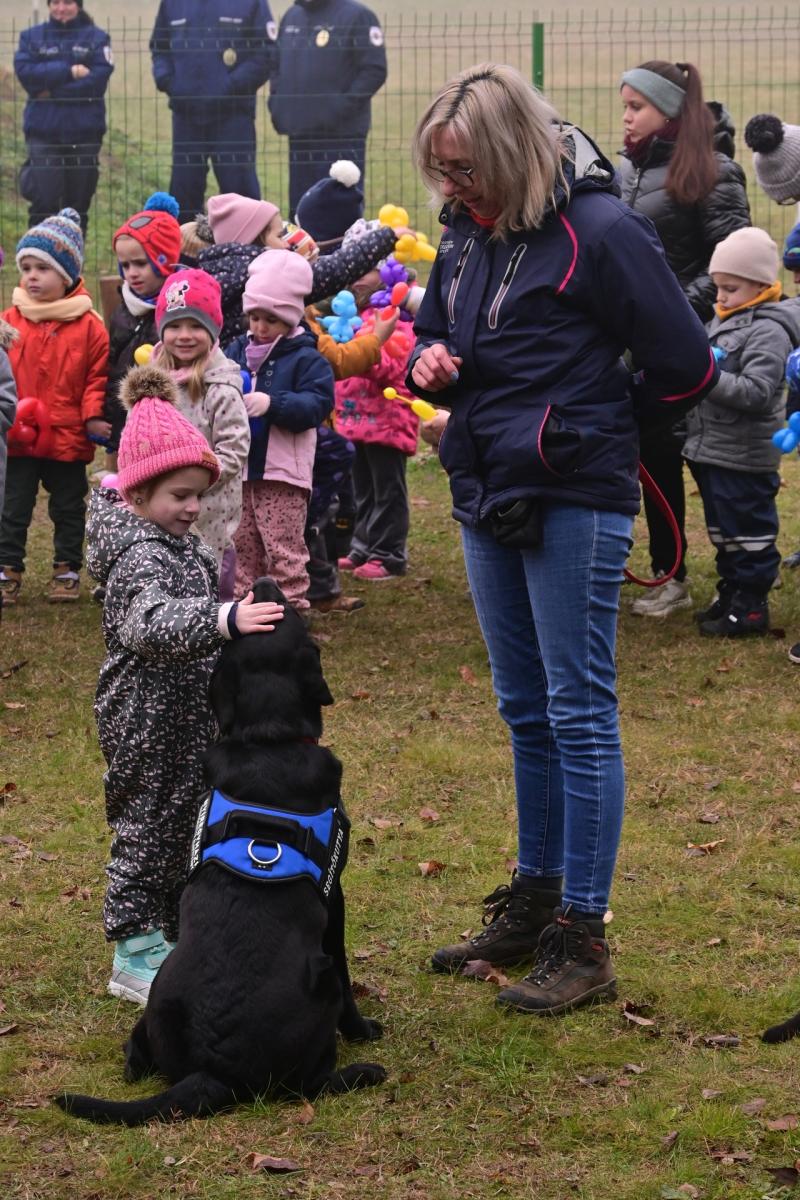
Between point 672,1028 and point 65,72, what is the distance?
11.4 meters

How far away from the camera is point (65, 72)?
13250 mm

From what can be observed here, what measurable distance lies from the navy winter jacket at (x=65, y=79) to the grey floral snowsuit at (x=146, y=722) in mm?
9962

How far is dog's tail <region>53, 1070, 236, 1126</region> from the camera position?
3.50 meters

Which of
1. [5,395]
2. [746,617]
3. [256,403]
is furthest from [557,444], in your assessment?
[746,617]

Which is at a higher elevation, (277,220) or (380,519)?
(277,220)

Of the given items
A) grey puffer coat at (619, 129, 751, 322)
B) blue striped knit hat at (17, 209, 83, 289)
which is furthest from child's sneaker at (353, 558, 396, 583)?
grey puffer coat at (619, 129, 751, 322)

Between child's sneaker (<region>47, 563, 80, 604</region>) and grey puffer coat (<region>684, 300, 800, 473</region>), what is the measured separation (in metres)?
3.53

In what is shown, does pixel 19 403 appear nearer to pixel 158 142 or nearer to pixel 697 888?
pixel 697 888

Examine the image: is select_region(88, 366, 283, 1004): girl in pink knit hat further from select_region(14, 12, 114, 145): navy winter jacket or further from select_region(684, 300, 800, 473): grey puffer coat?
select_region(14, 12, 114, 145): navy winter jacket

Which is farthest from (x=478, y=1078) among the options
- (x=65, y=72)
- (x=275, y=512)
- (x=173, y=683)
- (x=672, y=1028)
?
(x=65, y=72)

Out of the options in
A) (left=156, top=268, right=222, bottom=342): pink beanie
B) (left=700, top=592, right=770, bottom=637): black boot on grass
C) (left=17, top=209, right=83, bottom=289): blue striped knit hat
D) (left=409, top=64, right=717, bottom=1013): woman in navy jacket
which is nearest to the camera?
(left=409, top=64, right=717, bottom=1013): woman in navy jacket

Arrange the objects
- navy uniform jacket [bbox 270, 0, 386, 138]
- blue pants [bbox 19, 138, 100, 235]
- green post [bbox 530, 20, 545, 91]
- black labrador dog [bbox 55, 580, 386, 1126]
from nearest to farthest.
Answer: black labrador dog [bbox 55, 580, 386, 1126], navy uniform jacket [bbox 270, 0, 386, 138], blue pants [bbox 19, 138, 100, 235], green post [bbox 530, 20, 545, 91]

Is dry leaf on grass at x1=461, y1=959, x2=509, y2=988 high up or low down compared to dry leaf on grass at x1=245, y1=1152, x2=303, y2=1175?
down

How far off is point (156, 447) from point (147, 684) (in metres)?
0.64
